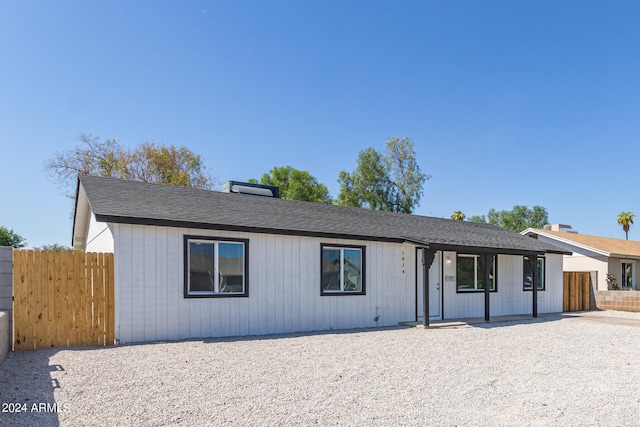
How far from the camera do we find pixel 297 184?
133 ft

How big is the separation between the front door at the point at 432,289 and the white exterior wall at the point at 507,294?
316mm

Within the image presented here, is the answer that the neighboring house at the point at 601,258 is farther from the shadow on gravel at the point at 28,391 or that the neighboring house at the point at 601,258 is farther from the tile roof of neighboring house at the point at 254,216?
the shadow on gravel at the point at 28,391

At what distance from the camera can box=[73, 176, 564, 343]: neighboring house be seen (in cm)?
855

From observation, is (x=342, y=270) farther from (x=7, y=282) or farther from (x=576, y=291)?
(x=576, y=291)

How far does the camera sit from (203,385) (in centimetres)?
521

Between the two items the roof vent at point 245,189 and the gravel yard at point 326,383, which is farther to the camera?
the roof vent at point 245,189

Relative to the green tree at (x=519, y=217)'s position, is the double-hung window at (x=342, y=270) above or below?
below

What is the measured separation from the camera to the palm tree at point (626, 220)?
48406 millimetres

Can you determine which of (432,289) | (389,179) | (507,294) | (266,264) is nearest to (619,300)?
(507,294)

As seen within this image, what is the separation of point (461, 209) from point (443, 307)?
124 feet

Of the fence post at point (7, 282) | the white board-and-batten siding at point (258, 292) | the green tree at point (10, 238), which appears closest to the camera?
the fence post at point (7, 282)

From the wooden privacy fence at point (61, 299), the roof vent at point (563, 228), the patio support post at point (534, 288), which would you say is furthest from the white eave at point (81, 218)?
the roof vent at point (563, 228)

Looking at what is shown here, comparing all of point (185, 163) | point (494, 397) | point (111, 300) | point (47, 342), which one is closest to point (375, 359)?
point (494, 397)

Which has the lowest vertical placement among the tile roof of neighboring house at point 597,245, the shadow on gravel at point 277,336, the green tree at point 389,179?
the shadow on gravel at point 277,336
